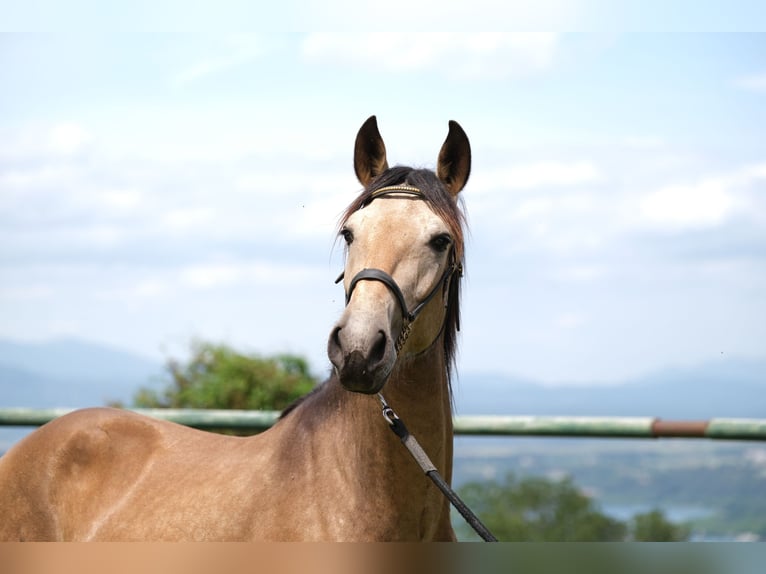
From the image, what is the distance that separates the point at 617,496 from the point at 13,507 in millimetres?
98452

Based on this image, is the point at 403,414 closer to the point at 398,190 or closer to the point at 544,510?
the point at 398,190

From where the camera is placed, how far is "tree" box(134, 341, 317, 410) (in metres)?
7.42

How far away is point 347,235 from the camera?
317cm

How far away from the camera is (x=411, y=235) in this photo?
3037 mm

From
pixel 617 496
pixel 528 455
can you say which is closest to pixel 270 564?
pixel 617 496

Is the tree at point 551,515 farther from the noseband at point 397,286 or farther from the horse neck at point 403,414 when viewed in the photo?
the noseband at point 397,286

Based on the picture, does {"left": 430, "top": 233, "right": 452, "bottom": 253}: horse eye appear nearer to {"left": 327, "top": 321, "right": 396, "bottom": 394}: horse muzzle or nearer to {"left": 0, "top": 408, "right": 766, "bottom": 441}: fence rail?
A: {"left": 327, "top": 321, "right": 396, "bottom": 394}: horse muzzle

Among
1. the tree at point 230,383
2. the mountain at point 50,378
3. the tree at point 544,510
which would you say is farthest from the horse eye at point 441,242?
the mountain at point 50,378

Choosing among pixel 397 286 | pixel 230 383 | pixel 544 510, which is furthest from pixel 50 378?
pixel 397 286

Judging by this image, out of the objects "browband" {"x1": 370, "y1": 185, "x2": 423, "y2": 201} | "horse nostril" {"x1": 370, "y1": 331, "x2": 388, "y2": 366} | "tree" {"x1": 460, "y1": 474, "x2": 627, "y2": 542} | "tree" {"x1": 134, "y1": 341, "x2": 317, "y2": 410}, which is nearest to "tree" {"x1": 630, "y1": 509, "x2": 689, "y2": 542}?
"tree" {"x1": 460, "y1": 474, "x2": 627, "y2": 542}

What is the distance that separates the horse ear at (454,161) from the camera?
3426 mm

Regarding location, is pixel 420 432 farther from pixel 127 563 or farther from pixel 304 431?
pixel 127 563

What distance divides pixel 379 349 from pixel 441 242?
1.76 ft

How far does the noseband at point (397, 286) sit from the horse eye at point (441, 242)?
0.06 metres
